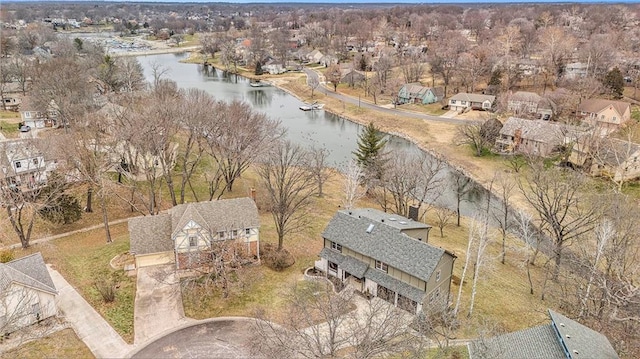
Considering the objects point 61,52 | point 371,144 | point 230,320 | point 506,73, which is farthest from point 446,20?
point 230,320

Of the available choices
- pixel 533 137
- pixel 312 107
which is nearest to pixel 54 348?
pixel 533 137

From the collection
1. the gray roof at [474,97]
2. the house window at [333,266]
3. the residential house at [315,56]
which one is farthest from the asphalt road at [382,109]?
the house window at [333,266]

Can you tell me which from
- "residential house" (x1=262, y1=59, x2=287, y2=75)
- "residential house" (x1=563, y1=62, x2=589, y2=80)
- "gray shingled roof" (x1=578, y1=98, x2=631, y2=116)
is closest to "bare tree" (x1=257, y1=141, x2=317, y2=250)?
"gray shingled roof" (x1=578, y1=98, x2=631, y2=116)

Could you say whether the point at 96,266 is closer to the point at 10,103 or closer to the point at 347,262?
the point at 347,262

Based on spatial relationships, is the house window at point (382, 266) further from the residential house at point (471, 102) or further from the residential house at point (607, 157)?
the residential house at point (471, 102)

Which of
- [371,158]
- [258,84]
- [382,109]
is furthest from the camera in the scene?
[258,84]

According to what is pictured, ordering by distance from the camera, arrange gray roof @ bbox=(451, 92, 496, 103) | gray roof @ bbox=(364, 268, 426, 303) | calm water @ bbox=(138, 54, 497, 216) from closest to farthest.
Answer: gray roof @ bbox=(364, 268, 426, 303) → calm water @ bbox=(138, 54, 497, 216) → gray roof @ bbox=(451, 92, 496, 103)

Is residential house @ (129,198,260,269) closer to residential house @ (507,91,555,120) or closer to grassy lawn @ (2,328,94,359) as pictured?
grassy lawn @ (2,328,94,359)
